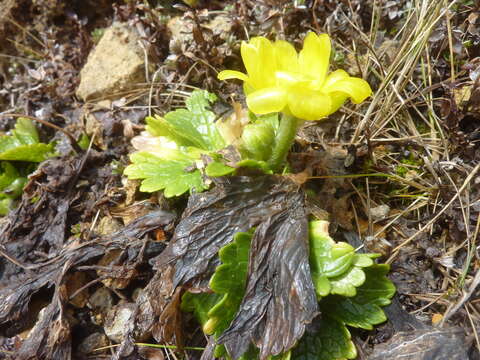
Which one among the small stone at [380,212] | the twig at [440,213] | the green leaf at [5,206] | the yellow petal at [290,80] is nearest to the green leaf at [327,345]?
the twig at [440,213]

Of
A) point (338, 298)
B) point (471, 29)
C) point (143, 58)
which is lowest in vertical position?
point (338, 298)

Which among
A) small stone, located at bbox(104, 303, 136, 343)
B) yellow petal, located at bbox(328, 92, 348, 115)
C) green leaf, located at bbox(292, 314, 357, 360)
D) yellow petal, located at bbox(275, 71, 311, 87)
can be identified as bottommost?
small stone, located at bbox(104, 303, 136, 343)

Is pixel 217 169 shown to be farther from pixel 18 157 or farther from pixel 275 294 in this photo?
pixel 18 157

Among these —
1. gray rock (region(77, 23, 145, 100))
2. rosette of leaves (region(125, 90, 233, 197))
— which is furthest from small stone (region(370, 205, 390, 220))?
gray rock (region(77, 23, 145, 100))

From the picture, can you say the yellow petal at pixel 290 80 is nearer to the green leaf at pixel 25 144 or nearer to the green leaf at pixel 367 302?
the green leaf at pixel 367 302

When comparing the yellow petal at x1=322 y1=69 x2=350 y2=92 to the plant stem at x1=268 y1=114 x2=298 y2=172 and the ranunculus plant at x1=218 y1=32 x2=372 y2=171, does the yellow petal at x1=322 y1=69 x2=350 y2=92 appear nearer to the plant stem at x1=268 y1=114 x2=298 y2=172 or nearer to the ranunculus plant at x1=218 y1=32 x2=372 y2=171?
the ranunculus plant at x1=218 y1=32 x2=372 y2=171

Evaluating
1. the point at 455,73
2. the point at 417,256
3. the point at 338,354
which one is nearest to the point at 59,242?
the point at 338,354

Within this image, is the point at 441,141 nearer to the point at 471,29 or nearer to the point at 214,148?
the point at 471,29
